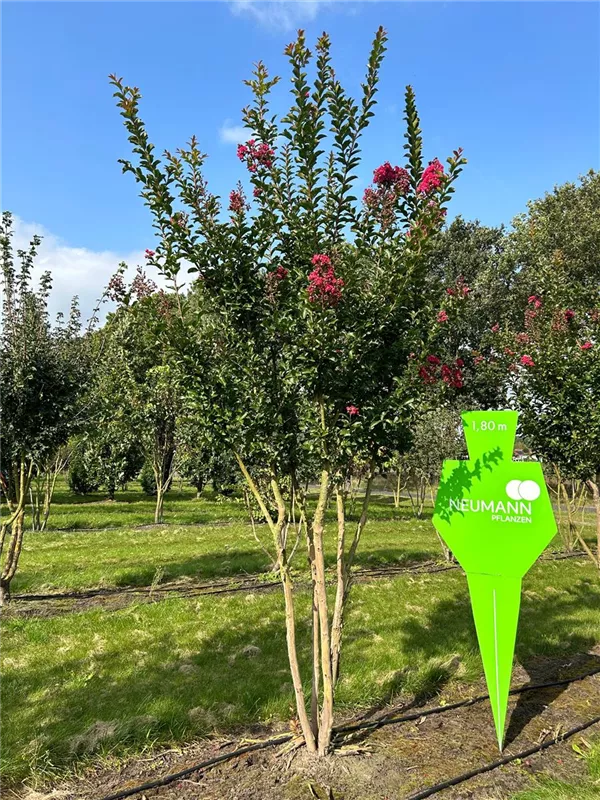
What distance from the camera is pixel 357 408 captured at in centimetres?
422

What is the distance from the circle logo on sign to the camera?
15.7 ft

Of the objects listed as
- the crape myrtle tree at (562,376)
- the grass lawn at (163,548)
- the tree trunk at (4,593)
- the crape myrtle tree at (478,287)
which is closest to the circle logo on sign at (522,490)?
the grass lawn at (163,548)

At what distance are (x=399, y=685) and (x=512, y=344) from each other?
6.64 m

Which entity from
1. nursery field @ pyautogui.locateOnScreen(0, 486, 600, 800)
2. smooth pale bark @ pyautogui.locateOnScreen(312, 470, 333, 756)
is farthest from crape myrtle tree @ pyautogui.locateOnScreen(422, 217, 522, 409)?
smooth pale bark @ pyautogui.locateOnScreen(312, 470, 333, 756)

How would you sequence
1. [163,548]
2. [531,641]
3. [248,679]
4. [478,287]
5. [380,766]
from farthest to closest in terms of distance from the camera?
[478,287] < [163,548] < [531,641] < [248,679] < [380,766]

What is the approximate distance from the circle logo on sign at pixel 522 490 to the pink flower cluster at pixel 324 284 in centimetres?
249

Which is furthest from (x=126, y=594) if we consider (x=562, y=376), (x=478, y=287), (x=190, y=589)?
(x=478, y=287)

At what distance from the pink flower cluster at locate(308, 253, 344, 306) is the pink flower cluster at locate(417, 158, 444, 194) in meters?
1.00

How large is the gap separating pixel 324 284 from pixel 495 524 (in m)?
2.84

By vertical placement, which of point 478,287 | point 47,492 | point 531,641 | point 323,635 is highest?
point 478,287

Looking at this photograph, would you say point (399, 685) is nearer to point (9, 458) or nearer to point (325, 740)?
point (325, 740)

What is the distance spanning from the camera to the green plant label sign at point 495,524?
4.78 m

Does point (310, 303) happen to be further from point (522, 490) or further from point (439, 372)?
point (522, 490)

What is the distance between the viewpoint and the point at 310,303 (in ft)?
13.0
